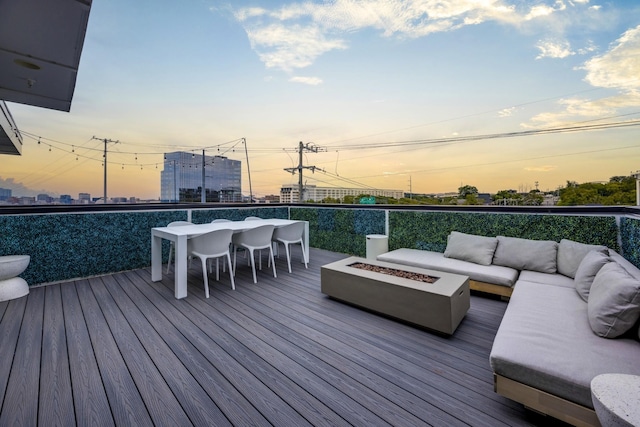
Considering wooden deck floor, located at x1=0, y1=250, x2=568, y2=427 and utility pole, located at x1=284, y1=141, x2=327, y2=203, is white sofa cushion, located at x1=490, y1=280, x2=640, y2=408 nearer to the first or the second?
wooden deck floor, located at x1=0, y1=250, x2=568, y2=427

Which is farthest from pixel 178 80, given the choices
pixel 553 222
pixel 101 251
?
pixel 553 222

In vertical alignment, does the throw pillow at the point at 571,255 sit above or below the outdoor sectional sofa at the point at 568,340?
above

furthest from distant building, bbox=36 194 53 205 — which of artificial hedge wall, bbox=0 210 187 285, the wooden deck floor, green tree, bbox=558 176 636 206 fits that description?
green tree, bbox=558 176 636 206

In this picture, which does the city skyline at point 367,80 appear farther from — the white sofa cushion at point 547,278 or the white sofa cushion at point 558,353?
the white sofa cushion at point 558,353

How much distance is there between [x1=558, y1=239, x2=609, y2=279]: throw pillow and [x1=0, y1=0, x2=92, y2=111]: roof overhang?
204 inches

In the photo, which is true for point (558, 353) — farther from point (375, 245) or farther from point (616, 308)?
point (375, 245)

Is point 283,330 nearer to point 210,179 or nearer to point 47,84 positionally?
point 47,84

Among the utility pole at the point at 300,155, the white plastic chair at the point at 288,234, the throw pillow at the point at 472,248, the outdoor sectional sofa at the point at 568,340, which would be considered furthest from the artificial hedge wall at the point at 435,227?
the utility pole at the point at 300,155

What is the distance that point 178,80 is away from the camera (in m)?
6.43

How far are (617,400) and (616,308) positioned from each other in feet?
3.36

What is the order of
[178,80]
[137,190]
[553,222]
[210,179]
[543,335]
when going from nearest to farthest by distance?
[543,335] → [553,222] → [178,80] → [137,190] → [210,179]

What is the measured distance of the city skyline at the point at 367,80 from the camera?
4535 mm

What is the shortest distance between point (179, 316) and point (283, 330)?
115cm

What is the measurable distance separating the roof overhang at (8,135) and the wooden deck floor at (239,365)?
170 inches
